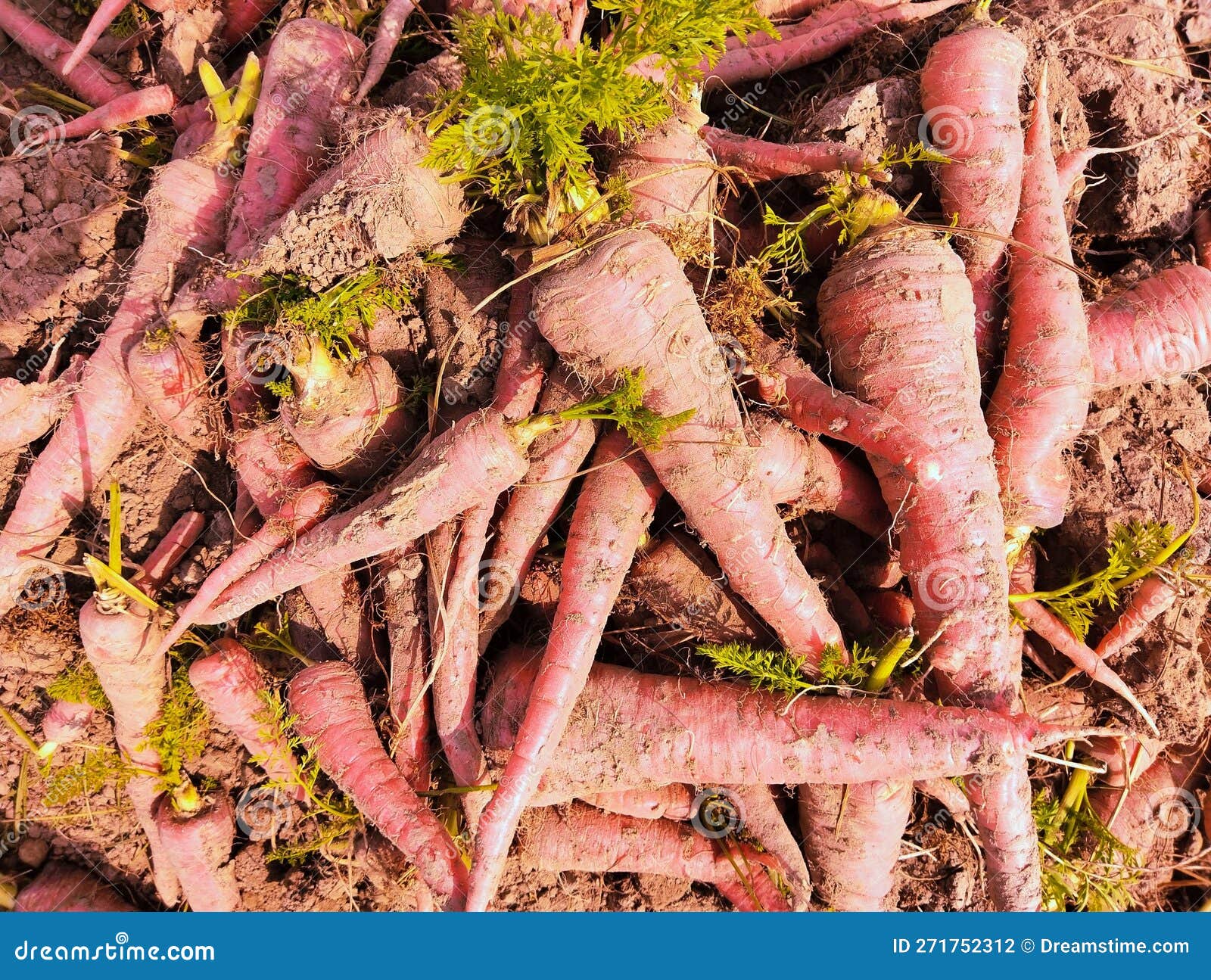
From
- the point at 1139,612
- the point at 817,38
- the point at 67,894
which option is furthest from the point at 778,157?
the point at 67,894

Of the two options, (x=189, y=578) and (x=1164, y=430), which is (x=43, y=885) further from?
(x=1164, y=430)

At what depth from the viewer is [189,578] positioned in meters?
3.27

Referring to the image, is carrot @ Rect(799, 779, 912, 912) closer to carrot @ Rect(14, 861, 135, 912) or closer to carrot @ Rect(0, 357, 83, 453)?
carrot @ Rect(14, 861, 135, 912)

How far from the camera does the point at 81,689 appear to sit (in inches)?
132

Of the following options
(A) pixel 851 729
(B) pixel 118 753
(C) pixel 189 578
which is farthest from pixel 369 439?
(A) pixel 851 729

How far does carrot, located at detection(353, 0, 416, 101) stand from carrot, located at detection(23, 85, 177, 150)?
1.01 m

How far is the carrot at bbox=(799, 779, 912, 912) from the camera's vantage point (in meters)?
3.20

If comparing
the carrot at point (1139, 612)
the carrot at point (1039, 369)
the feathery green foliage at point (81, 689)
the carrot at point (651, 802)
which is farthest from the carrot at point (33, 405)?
the carrot at point (1139, 612)

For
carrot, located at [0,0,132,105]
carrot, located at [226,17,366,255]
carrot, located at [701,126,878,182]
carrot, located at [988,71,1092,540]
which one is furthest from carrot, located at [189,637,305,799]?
carrot, located at [988,71,1092,540]

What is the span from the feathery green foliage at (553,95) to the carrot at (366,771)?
2.04 meters

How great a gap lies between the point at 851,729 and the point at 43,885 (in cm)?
382

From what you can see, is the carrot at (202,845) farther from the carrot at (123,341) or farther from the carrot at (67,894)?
the carrot at (123,341)

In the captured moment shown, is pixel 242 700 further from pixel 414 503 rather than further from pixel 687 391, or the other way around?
pixel 687 391

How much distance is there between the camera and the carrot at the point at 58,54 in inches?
141
